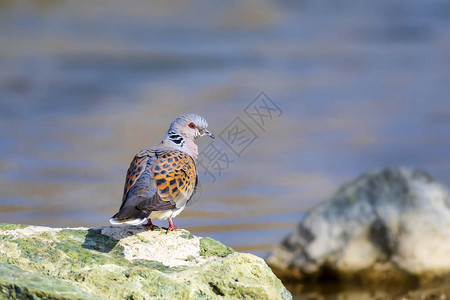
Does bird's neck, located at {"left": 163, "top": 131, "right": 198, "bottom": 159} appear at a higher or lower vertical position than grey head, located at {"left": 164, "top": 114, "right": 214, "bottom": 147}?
lower

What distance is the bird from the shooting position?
512 cm

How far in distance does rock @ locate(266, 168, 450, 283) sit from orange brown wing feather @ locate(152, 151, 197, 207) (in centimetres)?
173

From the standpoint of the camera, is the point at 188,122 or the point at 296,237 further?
the point at 296,237

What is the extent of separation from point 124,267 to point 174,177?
A: 1.40 meters

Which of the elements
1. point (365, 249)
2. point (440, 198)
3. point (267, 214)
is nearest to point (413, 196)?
point (440, 198)

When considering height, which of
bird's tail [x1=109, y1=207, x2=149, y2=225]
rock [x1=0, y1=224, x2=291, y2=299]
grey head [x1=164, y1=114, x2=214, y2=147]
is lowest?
rock [x1=0, y1=224, x2=291, y2=299]

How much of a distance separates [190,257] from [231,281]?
53 centimetres

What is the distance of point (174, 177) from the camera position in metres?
5.54

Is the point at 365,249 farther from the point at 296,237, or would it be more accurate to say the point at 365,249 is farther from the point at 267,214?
the point at 267,214

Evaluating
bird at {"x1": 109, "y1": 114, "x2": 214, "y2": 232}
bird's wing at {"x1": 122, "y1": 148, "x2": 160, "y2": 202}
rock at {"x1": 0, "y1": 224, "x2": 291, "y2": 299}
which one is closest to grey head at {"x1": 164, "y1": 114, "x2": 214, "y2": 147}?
bird at {"x1": 109, "y1": 114, "x2": 214, "y2": 232}

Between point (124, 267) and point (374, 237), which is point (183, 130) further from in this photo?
point (374, 237)

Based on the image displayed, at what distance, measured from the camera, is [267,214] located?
8.96 m

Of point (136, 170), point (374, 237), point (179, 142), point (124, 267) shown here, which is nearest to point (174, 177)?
point (136, 170)

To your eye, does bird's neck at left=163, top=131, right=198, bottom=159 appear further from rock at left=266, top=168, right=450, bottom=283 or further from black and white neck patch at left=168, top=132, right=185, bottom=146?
rock at left=266, top=168, right=450, bottom=283
